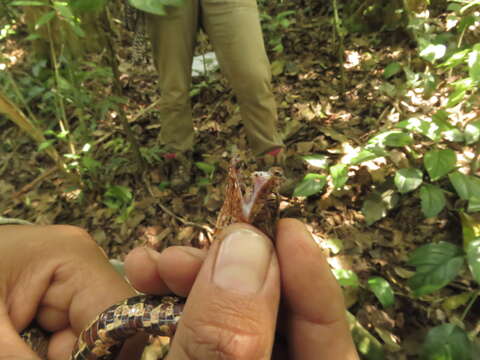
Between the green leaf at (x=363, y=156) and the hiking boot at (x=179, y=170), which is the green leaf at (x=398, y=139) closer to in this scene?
the green leaf at (x=363, y=156)

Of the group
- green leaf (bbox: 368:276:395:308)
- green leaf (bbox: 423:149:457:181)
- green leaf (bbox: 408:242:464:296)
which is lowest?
green leaf (bbox: 368:276:395:308)

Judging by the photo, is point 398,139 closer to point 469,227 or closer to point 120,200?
point 469,227

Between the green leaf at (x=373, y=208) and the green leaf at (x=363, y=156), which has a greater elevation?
the green leaf at (x=363, y=156)

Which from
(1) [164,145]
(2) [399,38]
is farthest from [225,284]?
(2) [399,38]

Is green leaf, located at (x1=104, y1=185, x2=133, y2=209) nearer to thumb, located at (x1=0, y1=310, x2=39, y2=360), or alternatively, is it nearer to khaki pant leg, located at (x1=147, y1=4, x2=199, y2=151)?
khaki pant leg, located at (x1=147, y1=4, x2=199, y2=151)

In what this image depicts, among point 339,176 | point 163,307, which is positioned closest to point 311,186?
point 339,176

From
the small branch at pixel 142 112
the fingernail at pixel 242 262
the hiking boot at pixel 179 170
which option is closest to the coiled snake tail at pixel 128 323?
the fingernail at pixel 242 262

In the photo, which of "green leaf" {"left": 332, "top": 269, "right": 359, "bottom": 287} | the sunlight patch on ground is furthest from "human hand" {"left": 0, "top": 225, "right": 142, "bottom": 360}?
the sunlight patch on ground
